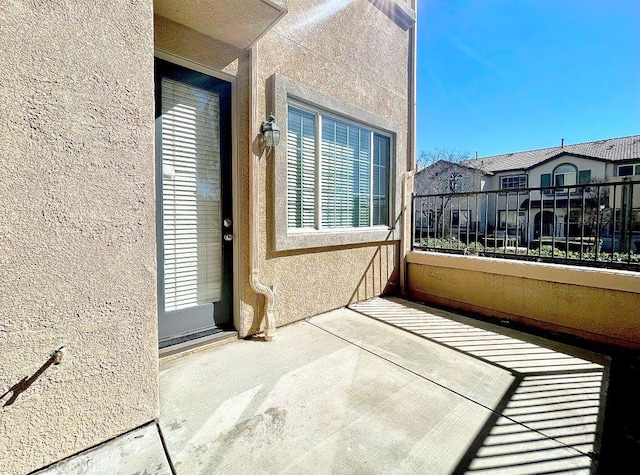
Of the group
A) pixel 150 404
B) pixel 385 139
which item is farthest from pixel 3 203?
pixel 385 139

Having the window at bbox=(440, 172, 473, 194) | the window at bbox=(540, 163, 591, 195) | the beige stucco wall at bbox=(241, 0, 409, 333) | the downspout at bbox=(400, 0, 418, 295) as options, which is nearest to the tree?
the window at bbox=(440, 172, 473, 194)

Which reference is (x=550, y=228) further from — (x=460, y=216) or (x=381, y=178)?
(x=381, y=178)

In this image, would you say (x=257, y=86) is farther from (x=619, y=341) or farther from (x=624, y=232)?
(x=619, y=341)

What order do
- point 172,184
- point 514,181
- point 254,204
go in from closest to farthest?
point 172,184 < point 254,204 < point 514,181

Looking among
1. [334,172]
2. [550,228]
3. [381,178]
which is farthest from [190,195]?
[550,228]

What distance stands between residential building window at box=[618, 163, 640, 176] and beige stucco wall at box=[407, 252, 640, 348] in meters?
24.6

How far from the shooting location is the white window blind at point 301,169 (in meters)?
3.54

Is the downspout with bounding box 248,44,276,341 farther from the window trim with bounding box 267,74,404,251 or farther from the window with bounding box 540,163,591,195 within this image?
the window with bounding box 540,163,591,195

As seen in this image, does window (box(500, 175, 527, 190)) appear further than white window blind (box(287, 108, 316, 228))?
Yes

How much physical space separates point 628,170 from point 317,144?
27222mm

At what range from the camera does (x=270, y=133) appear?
3.07 meters

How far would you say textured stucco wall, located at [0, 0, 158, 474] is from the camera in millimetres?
1380

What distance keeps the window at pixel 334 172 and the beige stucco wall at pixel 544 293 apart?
1.43 m

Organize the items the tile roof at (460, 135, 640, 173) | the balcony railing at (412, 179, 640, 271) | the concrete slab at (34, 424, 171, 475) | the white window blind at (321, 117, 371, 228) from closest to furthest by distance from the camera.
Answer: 1. the concrete slab at (34, 424, 171, 475)
2. the balcony railing at (412, 179, 640, 271)
3. the white window blind at (321, 117, 371, 228)
4. the tile roof at (460, 135, 640, 173)
